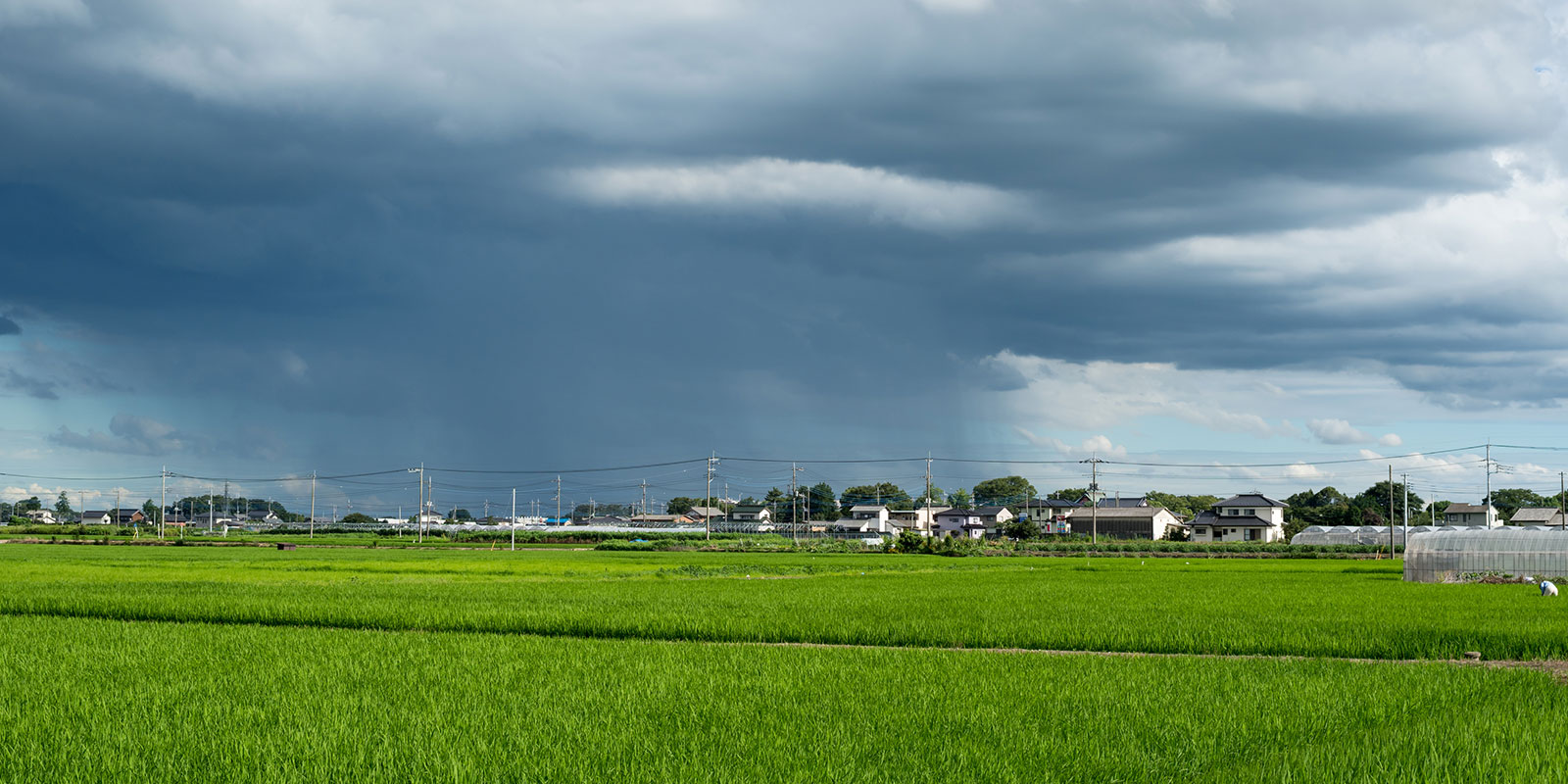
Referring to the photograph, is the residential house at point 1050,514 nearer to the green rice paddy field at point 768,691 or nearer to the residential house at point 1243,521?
the residential house at point 1243,521

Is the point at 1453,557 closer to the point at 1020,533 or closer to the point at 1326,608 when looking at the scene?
the point at 1326,608

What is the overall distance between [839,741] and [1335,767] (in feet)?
13.7

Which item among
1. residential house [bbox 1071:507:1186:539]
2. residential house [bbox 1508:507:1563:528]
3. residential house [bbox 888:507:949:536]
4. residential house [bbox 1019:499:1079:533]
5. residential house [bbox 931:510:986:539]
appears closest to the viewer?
residential house [bbox 1071:507:1186:539]

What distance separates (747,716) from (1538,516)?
567 feet

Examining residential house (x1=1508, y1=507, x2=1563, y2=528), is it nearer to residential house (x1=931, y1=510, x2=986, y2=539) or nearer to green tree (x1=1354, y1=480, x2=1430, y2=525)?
green tree (x1=1354, y1=480, x2=1430, y2=525)

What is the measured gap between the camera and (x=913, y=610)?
26016mm

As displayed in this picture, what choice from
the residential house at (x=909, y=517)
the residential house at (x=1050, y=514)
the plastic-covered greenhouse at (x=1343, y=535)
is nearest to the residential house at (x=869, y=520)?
the residential house at (x=909, y=517)

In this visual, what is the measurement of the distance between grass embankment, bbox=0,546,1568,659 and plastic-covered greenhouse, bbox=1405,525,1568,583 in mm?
2852

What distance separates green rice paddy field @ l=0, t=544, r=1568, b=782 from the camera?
9.33 meters

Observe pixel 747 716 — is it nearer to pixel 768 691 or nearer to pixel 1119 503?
pixel 768 691

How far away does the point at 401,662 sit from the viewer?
15.9 meters

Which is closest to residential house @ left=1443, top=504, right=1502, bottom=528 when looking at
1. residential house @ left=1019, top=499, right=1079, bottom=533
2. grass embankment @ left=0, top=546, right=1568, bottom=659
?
residential house @ left=1019, top=499, right=1079, bottom=533

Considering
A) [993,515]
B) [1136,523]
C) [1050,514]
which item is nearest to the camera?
[1136,523]

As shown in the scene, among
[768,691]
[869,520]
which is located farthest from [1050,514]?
[768,691]
